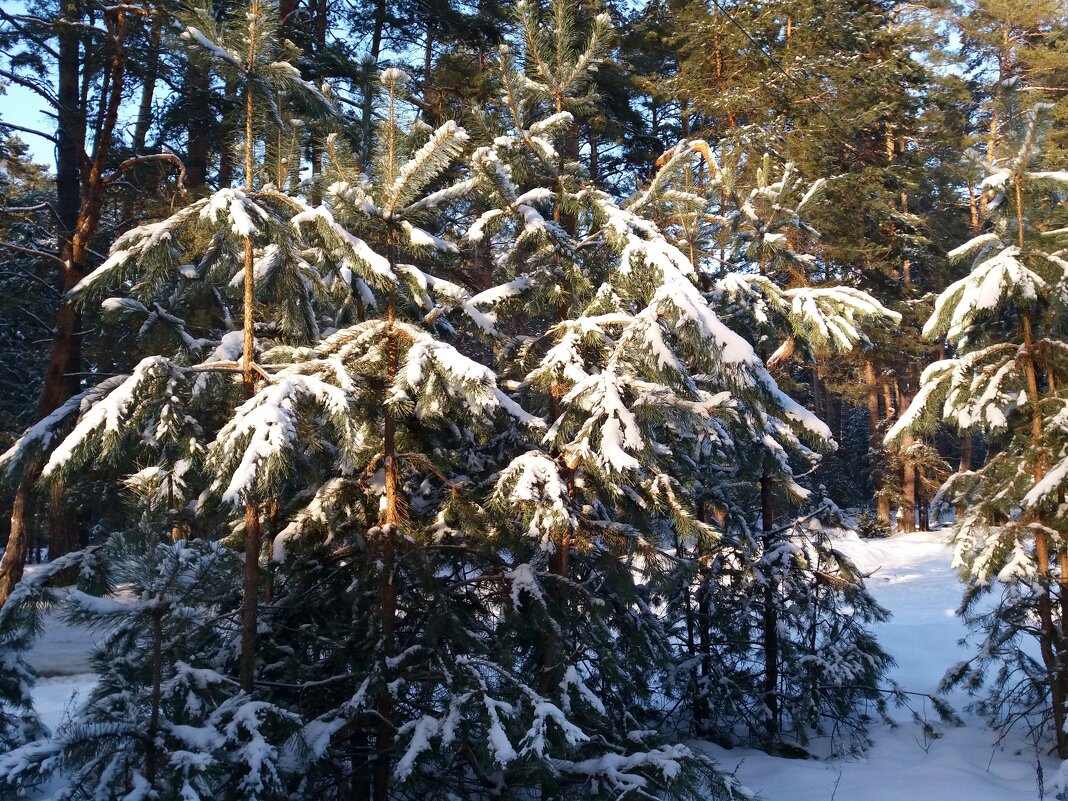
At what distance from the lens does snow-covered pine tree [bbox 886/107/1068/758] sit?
6.36m

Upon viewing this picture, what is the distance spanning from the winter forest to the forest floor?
81 millimetres

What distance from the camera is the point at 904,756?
7.61 meters

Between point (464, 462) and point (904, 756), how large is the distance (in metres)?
5.56

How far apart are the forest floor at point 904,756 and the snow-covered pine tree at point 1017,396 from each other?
494mm

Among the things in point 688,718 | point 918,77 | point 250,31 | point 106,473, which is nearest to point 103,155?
point 106,473

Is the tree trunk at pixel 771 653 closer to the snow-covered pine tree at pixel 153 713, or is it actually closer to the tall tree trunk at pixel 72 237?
the snow-covered pine tree at pixel 153 713

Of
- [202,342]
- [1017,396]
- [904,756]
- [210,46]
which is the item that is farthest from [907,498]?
[210,46]

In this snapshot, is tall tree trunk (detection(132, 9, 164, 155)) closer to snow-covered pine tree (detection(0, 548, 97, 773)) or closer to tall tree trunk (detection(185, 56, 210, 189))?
tall tree trunk (detection(185, 56, 210, 189))

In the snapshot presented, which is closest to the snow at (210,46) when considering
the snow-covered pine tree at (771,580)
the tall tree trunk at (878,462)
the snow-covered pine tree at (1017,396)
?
the snow-covered pine tree at (771,580)

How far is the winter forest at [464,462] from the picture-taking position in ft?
12.6

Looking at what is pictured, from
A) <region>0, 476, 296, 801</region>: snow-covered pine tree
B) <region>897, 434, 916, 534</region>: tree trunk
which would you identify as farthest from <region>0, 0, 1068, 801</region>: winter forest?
<region>897, 434, 916, 534</region>: tree trunk

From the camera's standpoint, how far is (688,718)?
8688 mm

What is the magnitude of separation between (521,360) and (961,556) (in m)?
4.71

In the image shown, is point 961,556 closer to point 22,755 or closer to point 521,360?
point 521,360
